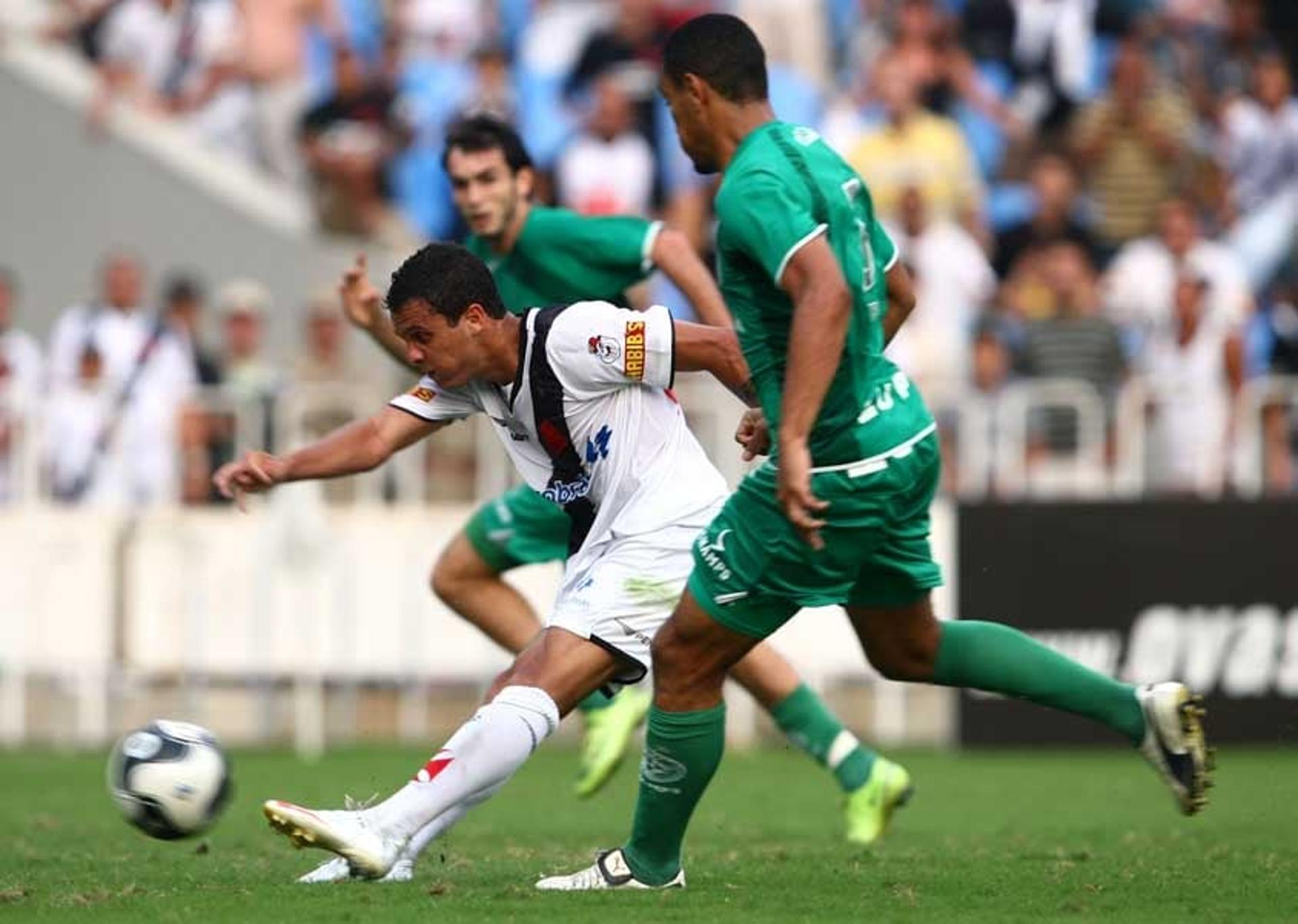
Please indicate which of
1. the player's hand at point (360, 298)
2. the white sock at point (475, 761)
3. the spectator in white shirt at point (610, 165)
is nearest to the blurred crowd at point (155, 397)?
the spectator in white shirt at point (610, 165)

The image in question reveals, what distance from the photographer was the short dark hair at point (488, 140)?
10.8 m

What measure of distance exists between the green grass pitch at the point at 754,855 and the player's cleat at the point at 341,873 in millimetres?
74

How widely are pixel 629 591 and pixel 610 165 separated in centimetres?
1078

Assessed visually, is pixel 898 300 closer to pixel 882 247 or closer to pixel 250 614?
pixel 882 247

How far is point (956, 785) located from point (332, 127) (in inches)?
368

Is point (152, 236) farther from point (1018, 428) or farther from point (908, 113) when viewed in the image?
point (1018, 428)

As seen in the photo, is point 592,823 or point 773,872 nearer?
point 773,872

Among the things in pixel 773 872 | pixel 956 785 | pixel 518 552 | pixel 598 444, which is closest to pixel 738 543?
pixel 598 444

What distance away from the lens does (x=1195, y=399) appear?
624 inches

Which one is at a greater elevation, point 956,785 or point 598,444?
point 598,444

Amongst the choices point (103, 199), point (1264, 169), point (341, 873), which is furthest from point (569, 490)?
point (103, 199)

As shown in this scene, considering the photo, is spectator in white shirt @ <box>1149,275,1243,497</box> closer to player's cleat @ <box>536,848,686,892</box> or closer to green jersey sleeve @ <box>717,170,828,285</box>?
player's cleat @ <box>536,848,686,892</box>

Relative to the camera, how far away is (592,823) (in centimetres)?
1126

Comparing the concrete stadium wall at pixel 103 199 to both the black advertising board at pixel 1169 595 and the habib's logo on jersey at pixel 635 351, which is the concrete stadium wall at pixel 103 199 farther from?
the habib's logo on jersey at pixel 635 351
